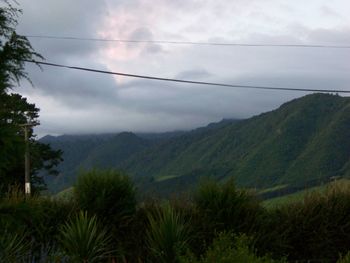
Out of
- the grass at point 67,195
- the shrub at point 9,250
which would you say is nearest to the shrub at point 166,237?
the grass at point 67,195

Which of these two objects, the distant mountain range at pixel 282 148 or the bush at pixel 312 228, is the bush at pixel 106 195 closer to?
the bush at pixel 312 228

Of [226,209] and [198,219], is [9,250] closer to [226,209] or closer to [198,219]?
[198,219]

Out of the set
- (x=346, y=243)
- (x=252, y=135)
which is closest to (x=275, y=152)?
(x=252, y=135)


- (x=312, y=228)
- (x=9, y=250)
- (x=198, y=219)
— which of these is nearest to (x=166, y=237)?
(x=198, y=219)

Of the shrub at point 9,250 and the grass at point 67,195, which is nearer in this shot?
the shrub at point 9,250

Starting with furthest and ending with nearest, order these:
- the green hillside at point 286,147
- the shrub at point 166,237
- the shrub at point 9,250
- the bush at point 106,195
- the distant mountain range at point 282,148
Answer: the green hillside at point 286,147
the distant mountain range at point 282,148
the bush at point 106,195
the shrub at point 166,237
the shrub at point 9,250

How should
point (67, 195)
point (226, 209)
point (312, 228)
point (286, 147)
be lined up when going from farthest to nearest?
point (286, 147), point (312, 228), point (67, 195), point (226, 209)

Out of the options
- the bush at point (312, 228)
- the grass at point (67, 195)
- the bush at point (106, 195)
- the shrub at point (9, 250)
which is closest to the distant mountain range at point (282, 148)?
the bush at point (312, 228)

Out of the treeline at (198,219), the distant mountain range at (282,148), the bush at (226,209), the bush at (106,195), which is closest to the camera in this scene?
the treeline at (198,219)

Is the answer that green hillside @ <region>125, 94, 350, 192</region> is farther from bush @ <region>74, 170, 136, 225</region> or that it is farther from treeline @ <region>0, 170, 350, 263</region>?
Answer: bush @ <region>74, 170, 136, 225</region>

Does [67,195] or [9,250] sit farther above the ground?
[67,195]

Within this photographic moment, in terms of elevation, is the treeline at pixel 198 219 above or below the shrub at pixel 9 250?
below

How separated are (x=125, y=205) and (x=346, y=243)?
4.84m

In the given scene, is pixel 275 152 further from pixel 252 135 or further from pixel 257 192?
pixel 257 192
